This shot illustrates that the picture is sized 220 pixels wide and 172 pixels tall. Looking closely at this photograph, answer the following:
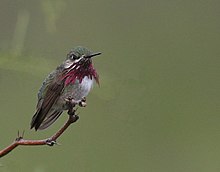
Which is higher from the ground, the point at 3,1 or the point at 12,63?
the point at 3,1

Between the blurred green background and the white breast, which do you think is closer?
the white breast

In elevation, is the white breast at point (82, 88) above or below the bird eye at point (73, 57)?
below

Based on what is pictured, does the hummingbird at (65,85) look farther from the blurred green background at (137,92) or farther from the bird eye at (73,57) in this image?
the blurred green background at (137,92)

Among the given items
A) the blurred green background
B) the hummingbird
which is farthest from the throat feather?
the blurred green background

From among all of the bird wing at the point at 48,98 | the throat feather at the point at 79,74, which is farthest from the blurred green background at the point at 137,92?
the throat feather at the point at 79,74

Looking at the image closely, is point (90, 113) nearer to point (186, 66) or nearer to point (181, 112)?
point (181, 112)

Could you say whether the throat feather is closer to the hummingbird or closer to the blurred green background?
the hummingbird

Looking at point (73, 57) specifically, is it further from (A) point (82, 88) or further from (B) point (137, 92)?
(B) point (137, 92)

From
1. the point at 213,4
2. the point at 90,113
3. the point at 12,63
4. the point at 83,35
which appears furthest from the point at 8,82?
the point at 12,63
